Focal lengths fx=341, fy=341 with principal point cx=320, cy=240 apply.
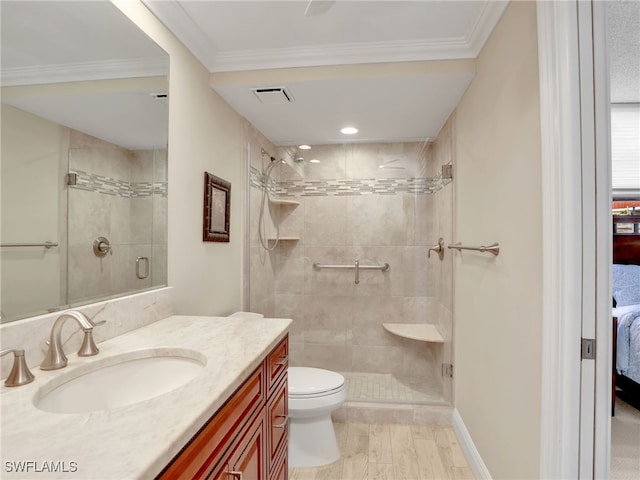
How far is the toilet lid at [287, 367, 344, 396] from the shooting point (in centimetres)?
203

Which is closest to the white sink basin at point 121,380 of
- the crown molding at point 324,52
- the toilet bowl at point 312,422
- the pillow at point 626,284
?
the toilet bowl at point 312,422

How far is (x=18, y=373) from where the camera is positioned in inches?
32.2

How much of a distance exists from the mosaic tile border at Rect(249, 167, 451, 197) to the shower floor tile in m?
1.65

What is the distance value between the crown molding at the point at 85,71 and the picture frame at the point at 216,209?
59 centimetres

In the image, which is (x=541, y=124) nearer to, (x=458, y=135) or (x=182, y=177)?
(x=458, y=135)

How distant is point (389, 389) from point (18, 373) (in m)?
2.51

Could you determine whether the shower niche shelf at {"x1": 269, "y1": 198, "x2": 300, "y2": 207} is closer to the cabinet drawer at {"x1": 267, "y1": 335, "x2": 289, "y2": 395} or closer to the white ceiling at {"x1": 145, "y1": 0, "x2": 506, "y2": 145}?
the white ceiling at {"x1": 145, "y1": 0, "x2": 506, "y2": 145}

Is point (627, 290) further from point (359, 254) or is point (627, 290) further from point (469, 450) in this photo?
point (359, 254)

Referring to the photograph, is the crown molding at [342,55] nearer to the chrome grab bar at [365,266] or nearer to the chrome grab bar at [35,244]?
the chrome grab bar at [35,244]

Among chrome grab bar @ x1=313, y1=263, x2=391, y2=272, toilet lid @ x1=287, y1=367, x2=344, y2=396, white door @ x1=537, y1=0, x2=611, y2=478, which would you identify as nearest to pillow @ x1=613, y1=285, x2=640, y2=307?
white door @ x1=537, y1=0, x2=611, y2=478

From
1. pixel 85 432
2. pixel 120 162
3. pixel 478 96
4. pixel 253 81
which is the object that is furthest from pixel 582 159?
pixel 253 81

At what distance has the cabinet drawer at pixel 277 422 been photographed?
4.14 feet

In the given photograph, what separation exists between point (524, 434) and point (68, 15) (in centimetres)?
220

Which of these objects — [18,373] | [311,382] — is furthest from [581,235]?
[311,382]
